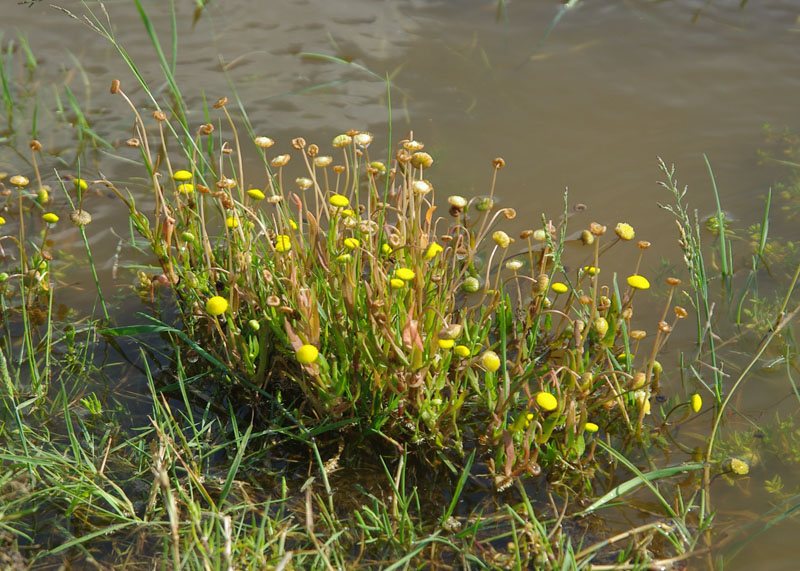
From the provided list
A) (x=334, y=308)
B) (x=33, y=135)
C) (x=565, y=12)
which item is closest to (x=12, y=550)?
(x=334, y=308)

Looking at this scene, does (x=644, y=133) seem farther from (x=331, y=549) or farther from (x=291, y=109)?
(x=331, y=549)

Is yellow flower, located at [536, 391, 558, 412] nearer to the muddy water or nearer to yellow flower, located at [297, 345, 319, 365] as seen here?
yellow flower, located at [297, 345, 319, 365]

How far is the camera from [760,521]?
2.40 meters

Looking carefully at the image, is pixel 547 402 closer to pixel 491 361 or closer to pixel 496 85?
pixel 491 361

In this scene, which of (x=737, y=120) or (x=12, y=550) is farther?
(x=737, y=120)

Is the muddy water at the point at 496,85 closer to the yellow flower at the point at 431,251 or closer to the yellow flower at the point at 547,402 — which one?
the yellow flower at the point at 431,251

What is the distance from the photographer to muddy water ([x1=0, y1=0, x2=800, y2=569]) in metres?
3.96

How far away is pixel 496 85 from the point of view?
4633 mm

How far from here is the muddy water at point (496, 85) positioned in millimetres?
3961

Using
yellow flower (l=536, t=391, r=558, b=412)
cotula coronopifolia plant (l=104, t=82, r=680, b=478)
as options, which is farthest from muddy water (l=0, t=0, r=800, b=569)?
yellow flower (l=536, t=391, r=558, b=412)

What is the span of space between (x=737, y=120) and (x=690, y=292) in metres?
1.51

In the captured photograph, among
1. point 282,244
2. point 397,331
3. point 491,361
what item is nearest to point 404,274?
point 397,331

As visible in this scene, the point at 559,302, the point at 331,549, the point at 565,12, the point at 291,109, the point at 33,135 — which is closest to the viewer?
the point at 331,549

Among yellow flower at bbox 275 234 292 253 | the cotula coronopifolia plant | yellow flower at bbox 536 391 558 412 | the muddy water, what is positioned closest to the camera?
yellow flower at bbox 536 391 558 412
